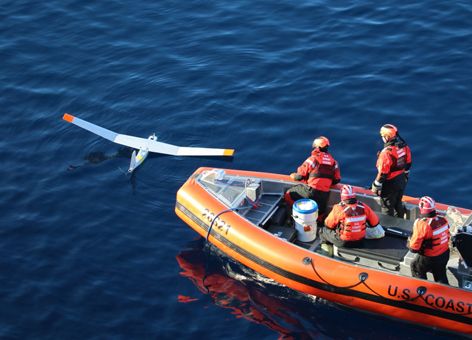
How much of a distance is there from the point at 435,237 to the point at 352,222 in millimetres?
1564

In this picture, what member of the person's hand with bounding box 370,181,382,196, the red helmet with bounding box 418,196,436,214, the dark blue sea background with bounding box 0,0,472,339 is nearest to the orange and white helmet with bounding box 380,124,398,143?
the person's hand with bounding box 370,181,382,196

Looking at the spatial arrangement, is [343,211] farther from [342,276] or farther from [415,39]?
[415,39]

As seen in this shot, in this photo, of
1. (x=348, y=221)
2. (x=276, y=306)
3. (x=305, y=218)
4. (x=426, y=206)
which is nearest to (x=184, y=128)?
(x=305, y=218)

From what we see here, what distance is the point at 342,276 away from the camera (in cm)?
1352

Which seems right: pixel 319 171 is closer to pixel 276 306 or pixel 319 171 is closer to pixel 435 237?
pixel 276 306

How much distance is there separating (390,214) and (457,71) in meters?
7.07

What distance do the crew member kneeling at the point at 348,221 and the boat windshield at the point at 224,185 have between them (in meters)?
2.19

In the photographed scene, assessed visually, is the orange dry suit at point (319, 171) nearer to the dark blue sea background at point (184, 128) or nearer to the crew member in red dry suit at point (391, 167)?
the crew member in red dry suit at point (391, 167)

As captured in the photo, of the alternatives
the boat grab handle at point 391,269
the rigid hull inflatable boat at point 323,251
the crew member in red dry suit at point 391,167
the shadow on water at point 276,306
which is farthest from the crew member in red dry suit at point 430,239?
the crew member in red dry suit at point 391,167

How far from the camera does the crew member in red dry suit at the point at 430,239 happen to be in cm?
1275

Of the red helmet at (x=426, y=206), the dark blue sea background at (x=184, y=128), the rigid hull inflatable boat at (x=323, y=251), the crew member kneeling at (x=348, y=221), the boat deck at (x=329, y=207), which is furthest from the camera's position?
the dark blue sea background at (x=184, y=128)

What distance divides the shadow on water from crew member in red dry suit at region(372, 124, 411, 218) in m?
2.30

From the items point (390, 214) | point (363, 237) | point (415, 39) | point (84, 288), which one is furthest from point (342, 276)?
point (415, 39)

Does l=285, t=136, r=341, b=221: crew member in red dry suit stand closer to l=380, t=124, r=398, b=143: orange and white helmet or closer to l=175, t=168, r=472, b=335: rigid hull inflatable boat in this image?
l=175, t=168, r=472, b=335: rigid hull inflatable boat
